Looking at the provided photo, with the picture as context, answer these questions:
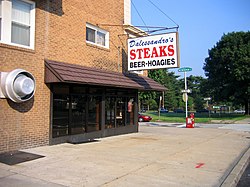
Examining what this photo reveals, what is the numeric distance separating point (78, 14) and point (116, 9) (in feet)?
11.3

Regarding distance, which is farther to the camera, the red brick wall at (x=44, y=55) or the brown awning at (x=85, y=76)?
the brown awning at (x=85, y=76)

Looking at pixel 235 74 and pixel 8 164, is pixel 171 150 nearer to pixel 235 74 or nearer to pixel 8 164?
pixel 8 164

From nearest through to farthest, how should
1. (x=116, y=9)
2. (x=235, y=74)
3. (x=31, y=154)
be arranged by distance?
(x=31, y=154) → (x=116, y=9) → (x=235, y=74)

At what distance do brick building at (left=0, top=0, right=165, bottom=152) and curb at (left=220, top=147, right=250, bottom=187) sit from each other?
6.15 m

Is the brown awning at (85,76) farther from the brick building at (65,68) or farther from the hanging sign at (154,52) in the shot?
the hanging sign at (154,52)

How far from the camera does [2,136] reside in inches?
343

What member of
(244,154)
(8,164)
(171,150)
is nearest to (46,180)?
(8,164)

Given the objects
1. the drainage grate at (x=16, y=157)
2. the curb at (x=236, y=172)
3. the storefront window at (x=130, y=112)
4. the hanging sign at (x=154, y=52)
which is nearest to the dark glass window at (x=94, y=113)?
the hanging sign at (x=154, y=52)

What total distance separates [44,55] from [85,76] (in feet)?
5.97

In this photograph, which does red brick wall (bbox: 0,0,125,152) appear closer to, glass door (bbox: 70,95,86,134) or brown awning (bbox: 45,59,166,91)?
brown awning (bbox: 45,59,166,91)

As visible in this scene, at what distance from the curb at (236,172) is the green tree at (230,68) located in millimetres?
35222

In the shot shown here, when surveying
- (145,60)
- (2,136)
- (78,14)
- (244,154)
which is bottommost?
(244,154)

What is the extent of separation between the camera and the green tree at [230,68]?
138 feet

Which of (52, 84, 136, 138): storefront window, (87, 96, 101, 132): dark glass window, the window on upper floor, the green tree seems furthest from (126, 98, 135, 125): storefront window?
the green tree
